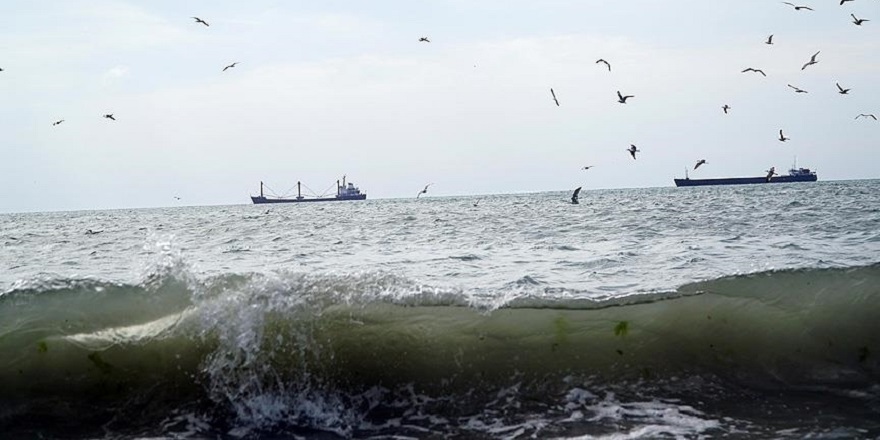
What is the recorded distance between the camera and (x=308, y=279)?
7.22 m

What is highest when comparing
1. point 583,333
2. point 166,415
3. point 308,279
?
point 308,279

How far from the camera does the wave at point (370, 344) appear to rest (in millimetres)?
6375

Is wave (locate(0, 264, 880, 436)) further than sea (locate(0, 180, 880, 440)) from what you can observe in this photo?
Yes

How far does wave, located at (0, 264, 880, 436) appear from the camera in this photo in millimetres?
6375

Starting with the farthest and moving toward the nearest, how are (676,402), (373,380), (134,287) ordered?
1. (134,287)
2. (373,380)
3. (676,402)

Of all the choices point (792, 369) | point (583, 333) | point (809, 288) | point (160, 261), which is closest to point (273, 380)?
point (160, 261)

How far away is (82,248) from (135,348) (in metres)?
16.3

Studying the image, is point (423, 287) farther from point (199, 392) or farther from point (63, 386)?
point (63, 386)

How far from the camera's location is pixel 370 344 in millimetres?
6844

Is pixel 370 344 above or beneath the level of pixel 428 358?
above

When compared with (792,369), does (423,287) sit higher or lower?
higher

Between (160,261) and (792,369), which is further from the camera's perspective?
(160,261)

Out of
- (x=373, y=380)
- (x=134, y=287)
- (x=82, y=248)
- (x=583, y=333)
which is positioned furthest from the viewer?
(x=82, y=248)

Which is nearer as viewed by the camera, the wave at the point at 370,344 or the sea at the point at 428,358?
the sea at the point at 428,358
